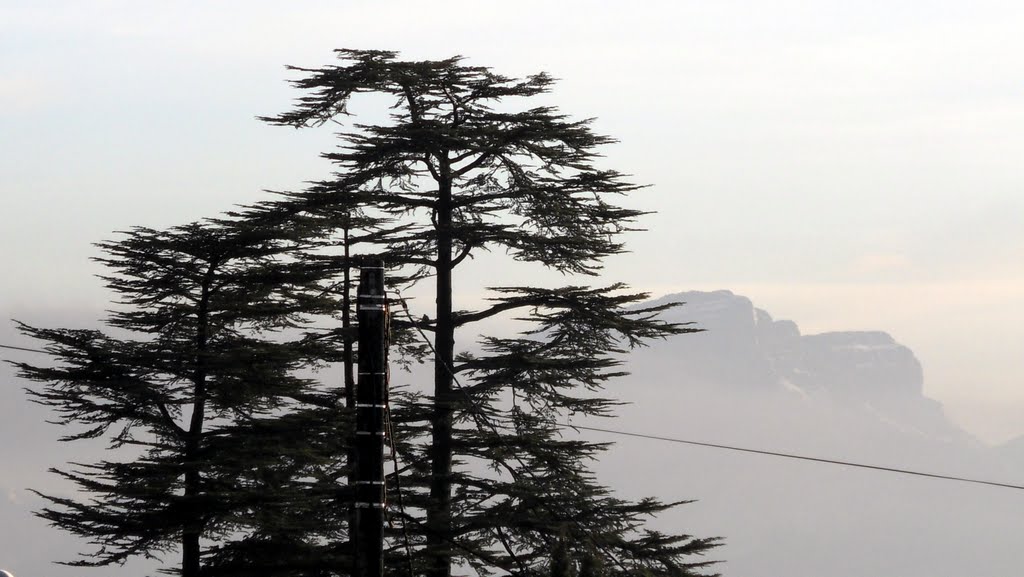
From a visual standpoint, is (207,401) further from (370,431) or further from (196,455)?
(370,431)

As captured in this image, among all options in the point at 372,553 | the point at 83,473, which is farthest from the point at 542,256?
the point at 372,553

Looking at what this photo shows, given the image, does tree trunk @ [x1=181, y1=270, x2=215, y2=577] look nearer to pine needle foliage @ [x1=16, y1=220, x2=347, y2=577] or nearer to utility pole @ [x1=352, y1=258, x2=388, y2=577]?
pine needle foliage @ [x1=16, y1=220, x2=347, y2=577]

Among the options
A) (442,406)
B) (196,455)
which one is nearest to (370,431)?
(442,406)

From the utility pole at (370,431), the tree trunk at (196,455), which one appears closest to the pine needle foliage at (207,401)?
the tree trunk at (196,455)

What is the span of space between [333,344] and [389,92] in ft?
24.9

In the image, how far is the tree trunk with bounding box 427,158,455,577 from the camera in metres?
34.0

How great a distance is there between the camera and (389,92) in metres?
37.8

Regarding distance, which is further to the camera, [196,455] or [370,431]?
[196,455]

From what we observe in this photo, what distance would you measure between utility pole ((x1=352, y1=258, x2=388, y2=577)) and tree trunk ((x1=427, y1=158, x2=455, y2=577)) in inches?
575

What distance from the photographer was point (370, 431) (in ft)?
57.4

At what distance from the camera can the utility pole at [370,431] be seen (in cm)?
1755

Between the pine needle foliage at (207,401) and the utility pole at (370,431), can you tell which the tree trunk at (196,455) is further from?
the utility pole at (370,431)

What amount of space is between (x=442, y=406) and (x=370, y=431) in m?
18.4

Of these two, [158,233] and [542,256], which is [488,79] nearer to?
[542,256]
